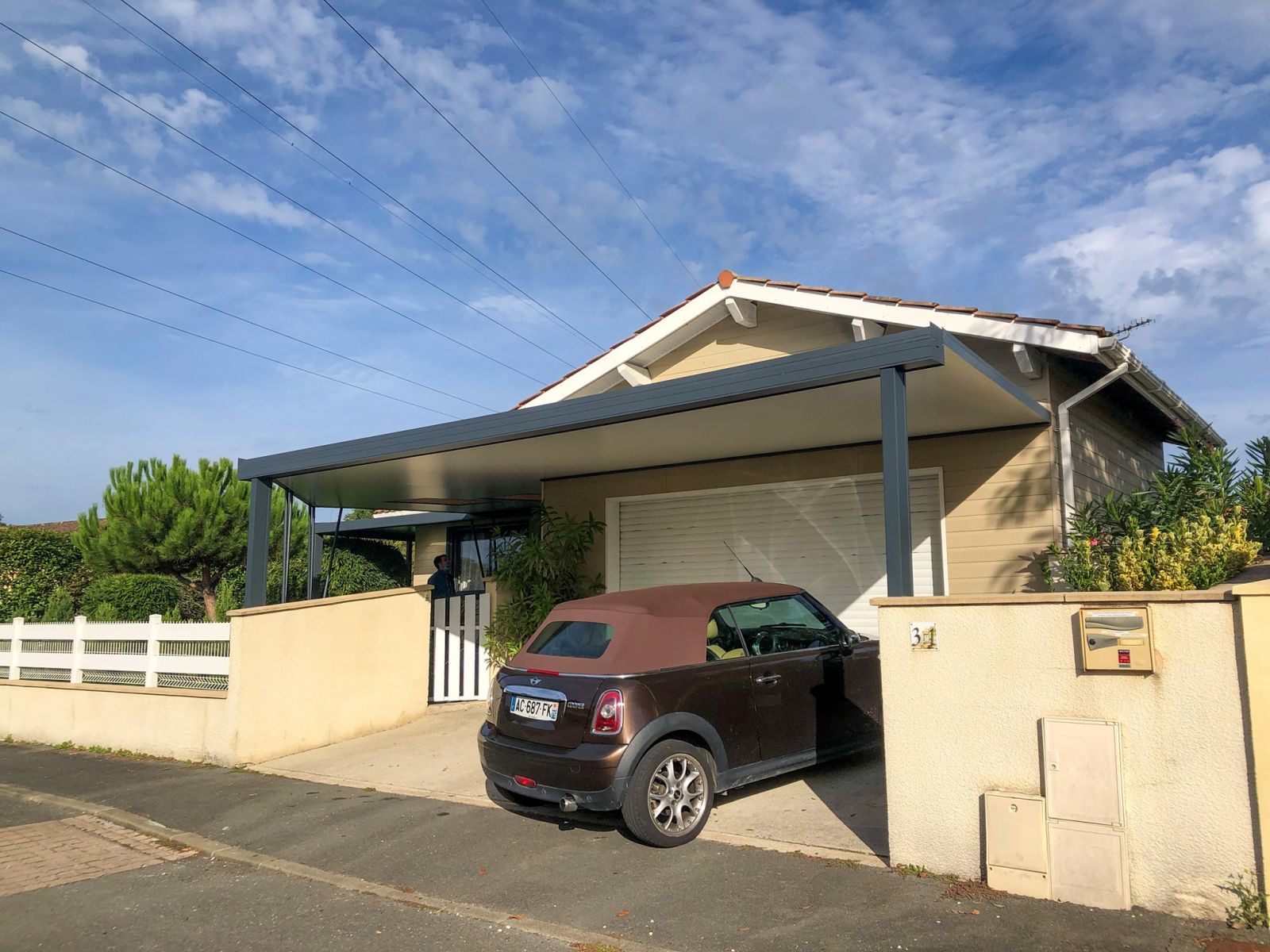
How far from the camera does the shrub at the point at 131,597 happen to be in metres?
14.0

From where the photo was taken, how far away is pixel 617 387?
11445 millimetres

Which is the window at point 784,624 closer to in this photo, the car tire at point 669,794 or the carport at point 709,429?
the car tire at point 669,794

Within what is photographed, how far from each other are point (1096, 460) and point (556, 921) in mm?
7291

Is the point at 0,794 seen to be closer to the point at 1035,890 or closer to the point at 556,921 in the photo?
the point at 556,921

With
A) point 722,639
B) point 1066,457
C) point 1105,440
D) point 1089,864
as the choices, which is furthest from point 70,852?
point 1105,440

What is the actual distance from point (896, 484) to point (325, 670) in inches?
254

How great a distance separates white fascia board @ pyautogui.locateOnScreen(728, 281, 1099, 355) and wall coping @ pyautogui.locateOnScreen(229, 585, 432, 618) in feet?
16.1

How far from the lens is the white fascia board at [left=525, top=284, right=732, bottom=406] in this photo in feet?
33.8

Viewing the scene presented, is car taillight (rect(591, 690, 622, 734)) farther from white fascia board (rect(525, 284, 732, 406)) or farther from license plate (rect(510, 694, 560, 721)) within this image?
white fascia board (rect(525, 284, 732, 406))

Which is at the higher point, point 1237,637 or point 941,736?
point 1237,637

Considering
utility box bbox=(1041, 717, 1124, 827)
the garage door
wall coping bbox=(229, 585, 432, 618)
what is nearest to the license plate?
utility box bbox=(1041, 717, 1124, 827)

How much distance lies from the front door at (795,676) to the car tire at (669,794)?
0.58m

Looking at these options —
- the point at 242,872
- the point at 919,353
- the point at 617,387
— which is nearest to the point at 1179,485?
the point at 919,353

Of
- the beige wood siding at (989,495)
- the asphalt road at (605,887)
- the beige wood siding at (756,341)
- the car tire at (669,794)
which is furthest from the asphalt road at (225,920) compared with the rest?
the beige wood siding at (756,341)
